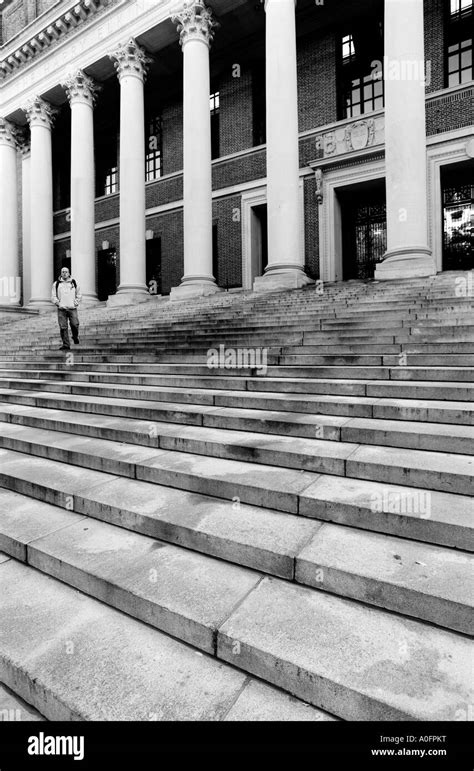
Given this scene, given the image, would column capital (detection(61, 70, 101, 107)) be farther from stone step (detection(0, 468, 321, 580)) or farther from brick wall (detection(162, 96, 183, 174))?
stone step (detection(0, 468, 321, 580))

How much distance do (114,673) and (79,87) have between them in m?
22.5

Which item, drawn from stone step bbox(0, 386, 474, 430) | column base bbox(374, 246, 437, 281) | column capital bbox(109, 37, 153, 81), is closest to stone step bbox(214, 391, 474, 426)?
stone step bbox(0, 386, 474, 430)

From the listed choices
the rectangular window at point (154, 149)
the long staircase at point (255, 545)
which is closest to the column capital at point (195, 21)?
the rectangular window at point (154, 149)

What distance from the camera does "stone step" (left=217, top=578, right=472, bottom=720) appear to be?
178 cm

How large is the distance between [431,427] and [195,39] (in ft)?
54.5

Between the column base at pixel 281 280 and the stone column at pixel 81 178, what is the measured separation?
29.2 ft

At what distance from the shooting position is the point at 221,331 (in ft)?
29.7

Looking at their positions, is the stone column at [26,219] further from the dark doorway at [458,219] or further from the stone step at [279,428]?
the stone step at [279,428]

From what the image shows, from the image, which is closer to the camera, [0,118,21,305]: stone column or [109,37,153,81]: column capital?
[109,37,153,81]: column capital

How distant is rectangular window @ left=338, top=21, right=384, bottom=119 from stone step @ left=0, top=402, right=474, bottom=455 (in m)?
16.2

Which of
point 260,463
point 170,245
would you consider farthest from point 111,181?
point 260,463

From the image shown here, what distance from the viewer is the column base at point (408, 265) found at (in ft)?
34.6

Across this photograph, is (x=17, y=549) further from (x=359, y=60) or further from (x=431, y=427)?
(x=359, y=60)

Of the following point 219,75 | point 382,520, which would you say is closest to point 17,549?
point 382,520
